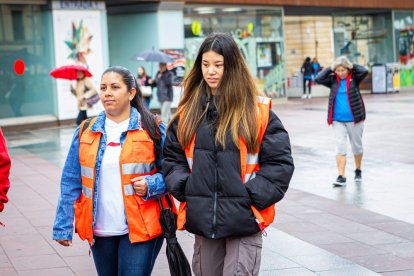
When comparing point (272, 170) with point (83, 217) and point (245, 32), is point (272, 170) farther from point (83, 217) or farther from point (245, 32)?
point (245, 32)

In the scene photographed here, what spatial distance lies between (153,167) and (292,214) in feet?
15.7

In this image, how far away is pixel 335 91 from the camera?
11016 mm

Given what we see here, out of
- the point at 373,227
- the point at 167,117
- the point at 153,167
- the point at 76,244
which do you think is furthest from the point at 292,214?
the point at 167,117

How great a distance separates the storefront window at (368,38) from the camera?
1503 inches

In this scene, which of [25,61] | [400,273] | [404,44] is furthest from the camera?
[404,44]

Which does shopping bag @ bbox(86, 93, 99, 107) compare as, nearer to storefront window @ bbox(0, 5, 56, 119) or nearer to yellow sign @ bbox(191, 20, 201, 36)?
storefront window @ bbox(0, 5, 56, 119)

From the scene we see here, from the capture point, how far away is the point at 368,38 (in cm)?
3847

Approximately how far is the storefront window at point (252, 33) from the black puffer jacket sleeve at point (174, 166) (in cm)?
2435

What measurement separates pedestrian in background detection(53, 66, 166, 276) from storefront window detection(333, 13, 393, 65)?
34787 mm

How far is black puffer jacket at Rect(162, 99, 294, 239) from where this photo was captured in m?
4.02

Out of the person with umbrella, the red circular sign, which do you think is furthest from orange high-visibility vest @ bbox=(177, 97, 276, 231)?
the red circular sign

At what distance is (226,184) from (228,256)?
39 centimetres

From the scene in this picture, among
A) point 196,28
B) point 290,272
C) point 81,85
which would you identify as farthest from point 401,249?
point 196,28

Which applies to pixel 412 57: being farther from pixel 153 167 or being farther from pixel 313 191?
pixel 153 167
